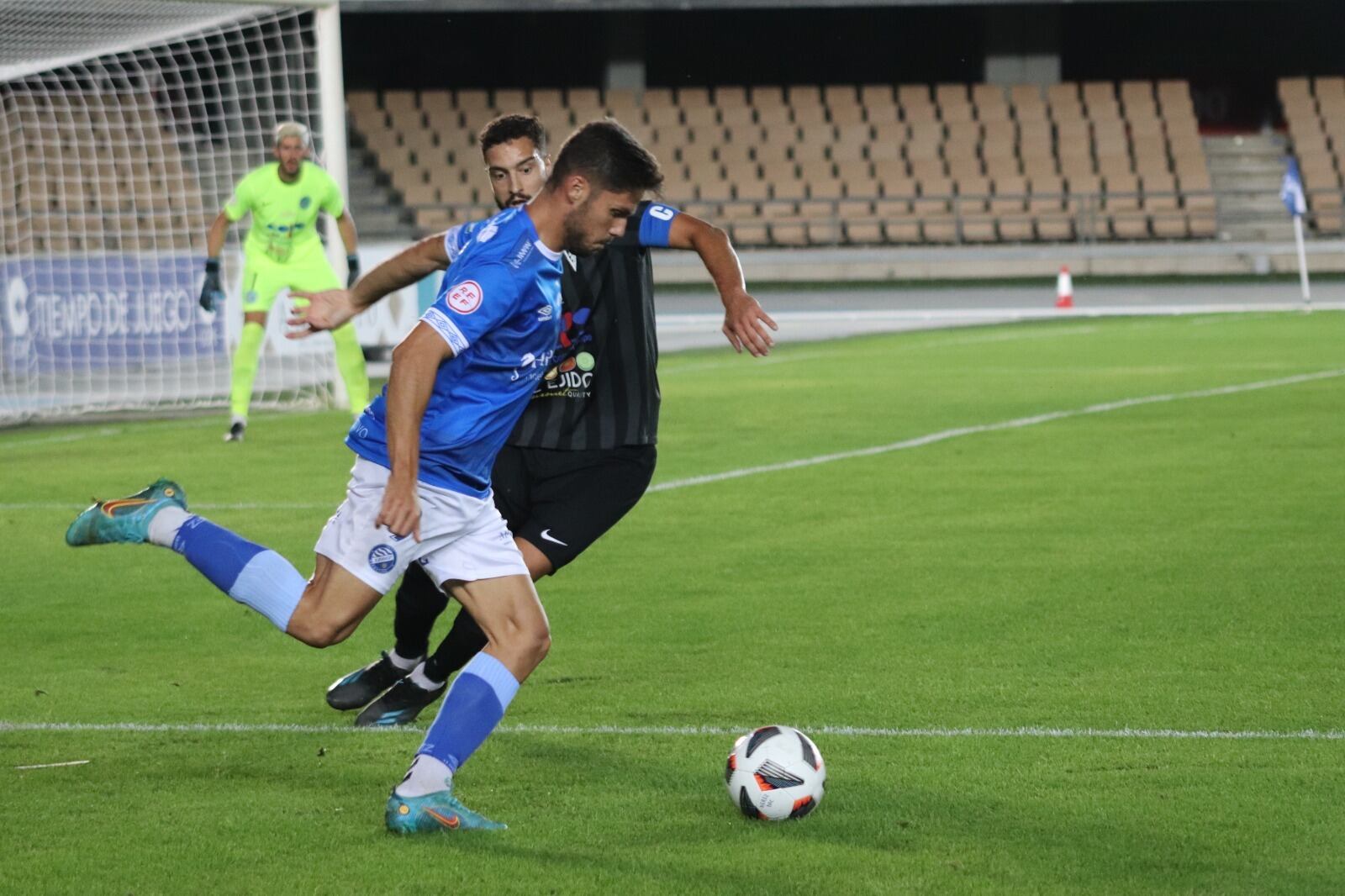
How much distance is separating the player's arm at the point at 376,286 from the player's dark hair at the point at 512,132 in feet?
1.52

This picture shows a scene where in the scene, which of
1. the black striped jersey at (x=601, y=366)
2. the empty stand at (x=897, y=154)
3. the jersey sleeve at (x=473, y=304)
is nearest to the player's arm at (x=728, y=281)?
the black striped jersey at (x=601, y=366)

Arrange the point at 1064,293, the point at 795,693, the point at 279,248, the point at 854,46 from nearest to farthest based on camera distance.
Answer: the point at 795,693, the point at 279,248, the point at 1064,293, the point at 854,46

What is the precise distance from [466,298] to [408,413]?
28 cm

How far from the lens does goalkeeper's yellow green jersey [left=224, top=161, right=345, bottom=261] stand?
12.4 metres

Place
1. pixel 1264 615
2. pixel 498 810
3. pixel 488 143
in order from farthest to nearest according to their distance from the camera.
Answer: pixel 1264 615 → pixel 488 143 → pixel 498 810

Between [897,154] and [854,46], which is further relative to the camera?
→ [854,46]

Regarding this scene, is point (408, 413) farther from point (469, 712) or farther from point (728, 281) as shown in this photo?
point (728, 281)

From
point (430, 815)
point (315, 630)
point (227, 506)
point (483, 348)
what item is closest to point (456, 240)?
point (483, 348)

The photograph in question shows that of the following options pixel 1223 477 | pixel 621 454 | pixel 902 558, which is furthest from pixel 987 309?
pixel 621 454

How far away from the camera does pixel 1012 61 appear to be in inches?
1417

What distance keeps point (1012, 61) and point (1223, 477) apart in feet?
90.6

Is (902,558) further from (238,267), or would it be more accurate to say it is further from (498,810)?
(238,267)

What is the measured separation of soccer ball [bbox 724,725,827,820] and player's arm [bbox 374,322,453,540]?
2.99 ft

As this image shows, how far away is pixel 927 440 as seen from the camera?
11.8 metres
